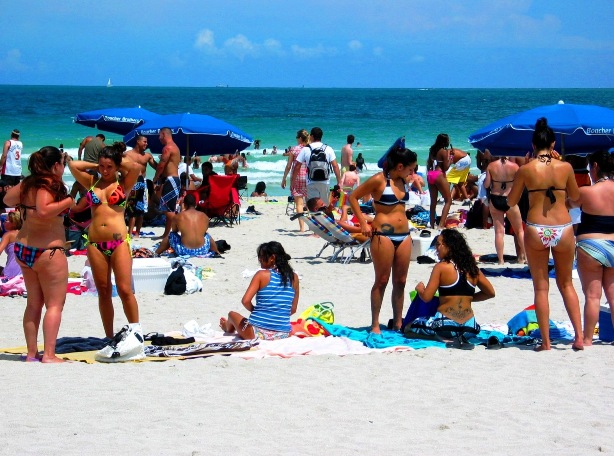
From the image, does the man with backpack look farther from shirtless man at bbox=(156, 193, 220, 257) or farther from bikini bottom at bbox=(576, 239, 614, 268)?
bikini bottom at bbox=(576, 239, 614, 268)

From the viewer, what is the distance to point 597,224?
5809 millimetres

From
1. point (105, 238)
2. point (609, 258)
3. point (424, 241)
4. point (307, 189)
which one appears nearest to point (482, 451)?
point (609, 258)

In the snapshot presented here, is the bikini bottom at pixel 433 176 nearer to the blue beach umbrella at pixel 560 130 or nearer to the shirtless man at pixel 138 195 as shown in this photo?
the blue beach umbrella at pixel 560 130

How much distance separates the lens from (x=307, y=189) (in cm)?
1205

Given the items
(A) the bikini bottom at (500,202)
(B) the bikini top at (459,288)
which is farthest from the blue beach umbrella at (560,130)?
(B) the bikini top at (459,288)

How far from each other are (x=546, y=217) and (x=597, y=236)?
0.41m

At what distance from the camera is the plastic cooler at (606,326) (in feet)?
20.2

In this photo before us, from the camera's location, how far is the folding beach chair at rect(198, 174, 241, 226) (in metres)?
13.3

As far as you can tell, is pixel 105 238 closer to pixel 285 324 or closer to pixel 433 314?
pixel 285 324

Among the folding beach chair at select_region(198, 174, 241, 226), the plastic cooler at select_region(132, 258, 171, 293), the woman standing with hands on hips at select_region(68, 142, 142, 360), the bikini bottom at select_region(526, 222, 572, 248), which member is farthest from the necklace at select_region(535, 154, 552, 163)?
the folding beach chair at select_region(198, 174, 241, 226)

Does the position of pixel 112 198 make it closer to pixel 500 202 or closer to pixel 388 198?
pixel 388 198

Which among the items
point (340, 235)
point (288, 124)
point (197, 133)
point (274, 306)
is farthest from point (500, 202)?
point (288, 124)

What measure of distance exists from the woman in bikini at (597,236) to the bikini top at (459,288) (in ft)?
2.43

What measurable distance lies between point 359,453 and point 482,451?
22.6 inches
